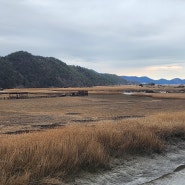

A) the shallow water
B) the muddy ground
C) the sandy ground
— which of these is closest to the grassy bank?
the shallow water

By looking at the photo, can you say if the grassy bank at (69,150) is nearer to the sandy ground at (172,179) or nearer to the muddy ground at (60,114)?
the sandy ground at (172,179)

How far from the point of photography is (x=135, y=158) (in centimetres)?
1160

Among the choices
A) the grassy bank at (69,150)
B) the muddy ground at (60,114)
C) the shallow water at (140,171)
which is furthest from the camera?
the muddy ground at (60,114)

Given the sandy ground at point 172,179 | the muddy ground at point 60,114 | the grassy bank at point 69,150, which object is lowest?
the muddy ground at point 60,114

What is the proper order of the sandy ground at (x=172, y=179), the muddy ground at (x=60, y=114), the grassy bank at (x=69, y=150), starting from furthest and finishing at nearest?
the muddy ground at (x=60, y=114)
the sandy ground at (x=172, y=179)
the grassy bank at (x=69, y=150)

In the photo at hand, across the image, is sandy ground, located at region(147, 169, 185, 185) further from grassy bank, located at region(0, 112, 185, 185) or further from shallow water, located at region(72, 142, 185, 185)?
grassy bank, located at region(0, 112, 185, 185)

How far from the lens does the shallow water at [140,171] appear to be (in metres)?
9.27

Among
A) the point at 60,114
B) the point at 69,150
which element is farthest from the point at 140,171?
the point at 60,114

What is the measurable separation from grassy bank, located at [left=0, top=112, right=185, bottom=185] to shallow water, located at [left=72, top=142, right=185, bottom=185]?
11.4 inches

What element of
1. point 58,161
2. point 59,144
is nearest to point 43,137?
point 59,144

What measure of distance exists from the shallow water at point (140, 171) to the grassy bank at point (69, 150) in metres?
0.29

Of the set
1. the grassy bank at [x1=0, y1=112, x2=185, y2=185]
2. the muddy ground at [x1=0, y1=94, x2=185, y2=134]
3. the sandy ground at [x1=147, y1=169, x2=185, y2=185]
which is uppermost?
the grassy bank at [x1=0, y1=112, x2=185, y2=185]

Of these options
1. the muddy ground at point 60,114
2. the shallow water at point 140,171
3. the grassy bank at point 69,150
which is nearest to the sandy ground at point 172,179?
the shallow water at point 140,171

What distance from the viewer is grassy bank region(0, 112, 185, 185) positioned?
26.7ft
